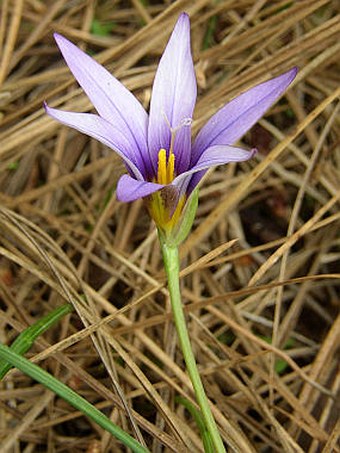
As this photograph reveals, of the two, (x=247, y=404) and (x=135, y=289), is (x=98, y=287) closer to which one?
(x=135, y=289)

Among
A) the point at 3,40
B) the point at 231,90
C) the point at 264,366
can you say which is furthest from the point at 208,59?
the point at 264,366

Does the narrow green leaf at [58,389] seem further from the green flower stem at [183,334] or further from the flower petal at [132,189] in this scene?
the flower petal at [132,189]

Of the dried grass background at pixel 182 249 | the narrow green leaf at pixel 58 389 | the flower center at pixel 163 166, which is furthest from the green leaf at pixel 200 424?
the flower center at pixel 163 166

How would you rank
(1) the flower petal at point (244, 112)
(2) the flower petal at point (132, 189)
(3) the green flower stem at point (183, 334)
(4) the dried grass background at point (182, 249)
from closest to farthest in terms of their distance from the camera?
(2) the flower petal at point (132, 189) → (1) the flower petal at point (244, 112) → (3) the green flower stem at point (183, 334) → (4) the dried grass background at point (182, 249)

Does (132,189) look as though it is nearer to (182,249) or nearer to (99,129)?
(99,129)

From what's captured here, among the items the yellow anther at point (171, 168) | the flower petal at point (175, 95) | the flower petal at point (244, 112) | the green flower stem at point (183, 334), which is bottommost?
the green flower stem at point (183, 334)

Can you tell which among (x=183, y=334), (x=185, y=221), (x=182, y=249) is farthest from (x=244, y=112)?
(x=182, y=249)

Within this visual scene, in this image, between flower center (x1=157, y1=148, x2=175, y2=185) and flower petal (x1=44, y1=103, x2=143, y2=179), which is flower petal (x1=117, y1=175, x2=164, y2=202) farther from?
flower center (x1=157, y1=148, x2=175, y2=185)
